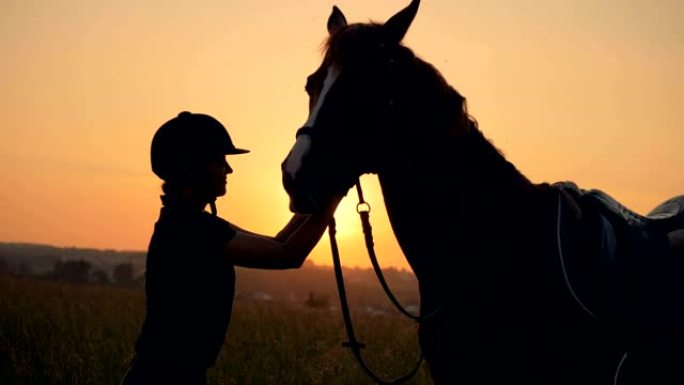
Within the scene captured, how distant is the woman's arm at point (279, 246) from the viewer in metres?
3.40

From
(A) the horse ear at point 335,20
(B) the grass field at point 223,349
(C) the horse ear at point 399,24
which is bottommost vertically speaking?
(B) the grass field at point 223,349

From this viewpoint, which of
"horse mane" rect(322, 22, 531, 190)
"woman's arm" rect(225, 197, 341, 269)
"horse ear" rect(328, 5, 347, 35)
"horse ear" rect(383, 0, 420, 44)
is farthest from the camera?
"horse ear" rect(328, 5, 347, 35)

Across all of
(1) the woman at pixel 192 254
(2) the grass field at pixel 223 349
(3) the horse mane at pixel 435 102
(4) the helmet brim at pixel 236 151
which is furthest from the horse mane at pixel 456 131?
(2) the grass field at pixel 223 349

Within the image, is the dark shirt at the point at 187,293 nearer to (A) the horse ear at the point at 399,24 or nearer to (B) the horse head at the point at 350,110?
(B) the horse head at the point at 350,110

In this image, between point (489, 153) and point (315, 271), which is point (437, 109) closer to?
point (489, 153)

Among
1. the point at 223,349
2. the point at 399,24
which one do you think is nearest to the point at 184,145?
the point at 399,24

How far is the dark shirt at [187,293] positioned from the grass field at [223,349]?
3.53 meters

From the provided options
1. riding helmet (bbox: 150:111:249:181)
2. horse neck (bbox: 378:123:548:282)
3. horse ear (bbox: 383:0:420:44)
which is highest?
horse ear (bbox: 383:0:420:44)

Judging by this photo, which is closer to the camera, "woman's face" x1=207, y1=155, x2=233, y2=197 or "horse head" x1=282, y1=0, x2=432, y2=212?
"horse head" x1=282, y1=0, x2=432, y2=212

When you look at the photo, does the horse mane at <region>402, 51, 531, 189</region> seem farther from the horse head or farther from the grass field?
the grass field

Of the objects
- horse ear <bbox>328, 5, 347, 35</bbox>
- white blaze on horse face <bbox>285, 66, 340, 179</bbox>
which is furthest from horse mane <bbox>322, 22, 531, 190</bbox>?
horse ear <bbox>328, 5, 347, 35</bbox>

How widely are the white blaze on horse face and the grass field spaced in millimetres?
4209

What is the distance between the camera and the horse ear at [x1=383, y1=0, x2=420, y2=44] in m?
3.16

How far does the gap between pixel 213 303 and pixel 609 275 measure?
1837 mm
